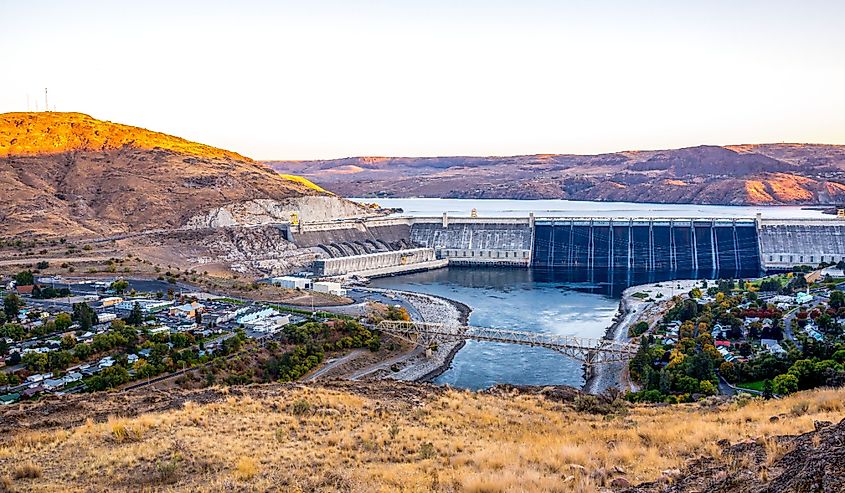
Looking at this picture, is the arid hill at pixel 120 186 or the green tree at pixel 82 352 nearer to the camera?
the green tree at pixel 82 352

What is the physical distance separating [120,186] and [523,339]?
205 feet

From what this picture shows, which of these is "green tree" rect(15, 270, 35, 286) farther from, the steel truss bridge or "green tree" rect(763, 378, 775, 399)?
"green tree" rect(763, 378, 775, 399)

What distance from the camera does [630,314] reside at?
148 ft

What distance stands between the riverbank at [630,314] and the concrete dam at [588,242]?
866 centimetres

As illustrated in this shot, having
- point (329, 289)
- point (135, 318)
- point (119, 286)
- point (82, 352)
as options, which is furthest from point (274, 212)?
point (82, 352)

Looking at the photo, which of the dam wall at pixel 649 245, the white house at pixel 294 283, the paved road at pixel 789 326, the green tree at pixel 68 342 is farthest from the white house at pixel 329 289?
the paved road at pixel 789 326

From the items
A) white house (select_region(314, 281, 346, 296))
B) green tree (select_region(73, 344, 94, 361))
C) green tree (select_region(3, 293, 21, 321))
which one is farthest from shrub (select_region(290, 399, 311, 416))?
white house (select_region(314, 281, 346, 296))

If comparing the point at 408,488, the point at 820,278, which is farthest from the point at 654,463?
the point at 820,278

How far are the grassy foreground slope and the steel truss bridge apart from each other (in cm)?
1261

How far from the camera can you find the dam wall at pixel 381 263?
61312 millimetres

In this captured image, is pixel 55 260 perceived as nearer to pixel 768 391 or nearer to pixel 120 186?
pixel 120 186

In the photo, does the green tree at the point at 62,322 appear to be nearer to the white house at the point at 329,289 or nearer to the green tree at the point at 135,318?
the green tree at the point at 135,318

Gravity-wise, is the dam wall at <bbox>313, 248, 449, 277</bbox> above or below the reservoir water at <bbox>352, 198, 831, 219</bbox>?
below

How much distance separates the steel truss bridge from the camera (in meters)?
31.3
